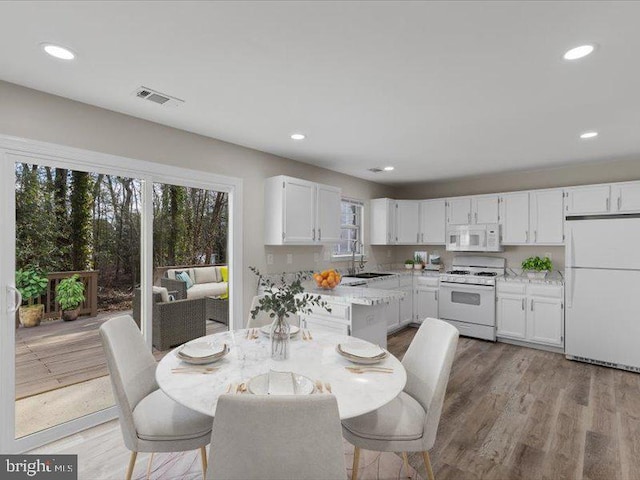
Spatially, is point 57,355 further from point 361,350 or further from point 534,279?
point 534,279

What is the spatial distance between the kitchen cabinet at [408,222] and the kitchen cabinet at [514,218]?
1.28 metres

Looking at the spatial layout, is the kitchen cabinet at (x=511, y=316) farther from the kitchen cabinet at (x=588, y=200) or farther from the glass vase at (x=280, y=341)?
the glass vase at (x=280, y=341)

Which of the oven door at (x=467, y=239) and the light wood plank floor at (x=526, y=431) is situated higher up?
the oven door at (x=467, y=239)

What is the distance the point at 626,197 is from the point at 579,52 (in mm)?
2997

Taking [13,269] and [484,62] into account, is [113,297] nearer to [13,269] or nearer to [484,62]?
[13,269]

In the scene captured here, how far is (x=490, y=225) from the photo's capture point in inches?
192

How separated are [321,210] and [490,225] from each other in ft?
8.45

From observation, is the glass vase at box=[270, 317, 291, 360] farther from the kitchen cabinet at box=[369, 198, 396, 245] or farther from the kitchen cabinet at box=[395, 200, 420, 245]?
the kitchen cabinet at box=[395, 200, 420, 245]

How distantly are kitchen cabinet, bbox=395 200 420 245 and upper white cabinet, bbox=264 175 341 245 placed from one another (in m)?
1.89

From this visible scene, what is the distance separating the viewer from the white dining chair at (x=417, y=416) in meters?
1.57

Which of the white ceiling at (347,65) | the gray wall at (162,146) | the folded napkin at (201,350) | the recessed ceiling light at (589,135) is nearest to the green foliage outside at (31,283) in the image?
the gray wall at (162,146)

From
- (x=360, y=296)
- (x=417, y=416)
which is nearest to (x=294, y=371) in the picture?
(x=417, y=416)

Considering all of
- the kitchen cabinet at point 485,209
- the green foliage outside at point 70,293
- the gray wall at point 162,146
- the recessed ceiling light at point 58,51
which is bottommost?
the green foliage outside at point 70,293

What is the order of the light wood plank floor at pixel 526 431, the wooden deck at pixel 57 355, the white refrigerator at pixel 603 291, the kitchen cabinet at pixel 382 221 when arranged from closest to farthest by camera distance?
the light wood plank floor at pixel 526 431 < the wooden deck at pixel 57 355 < the white refrigerator at pixel 603 291 < the kitchen cabinet at pixel 382 221
